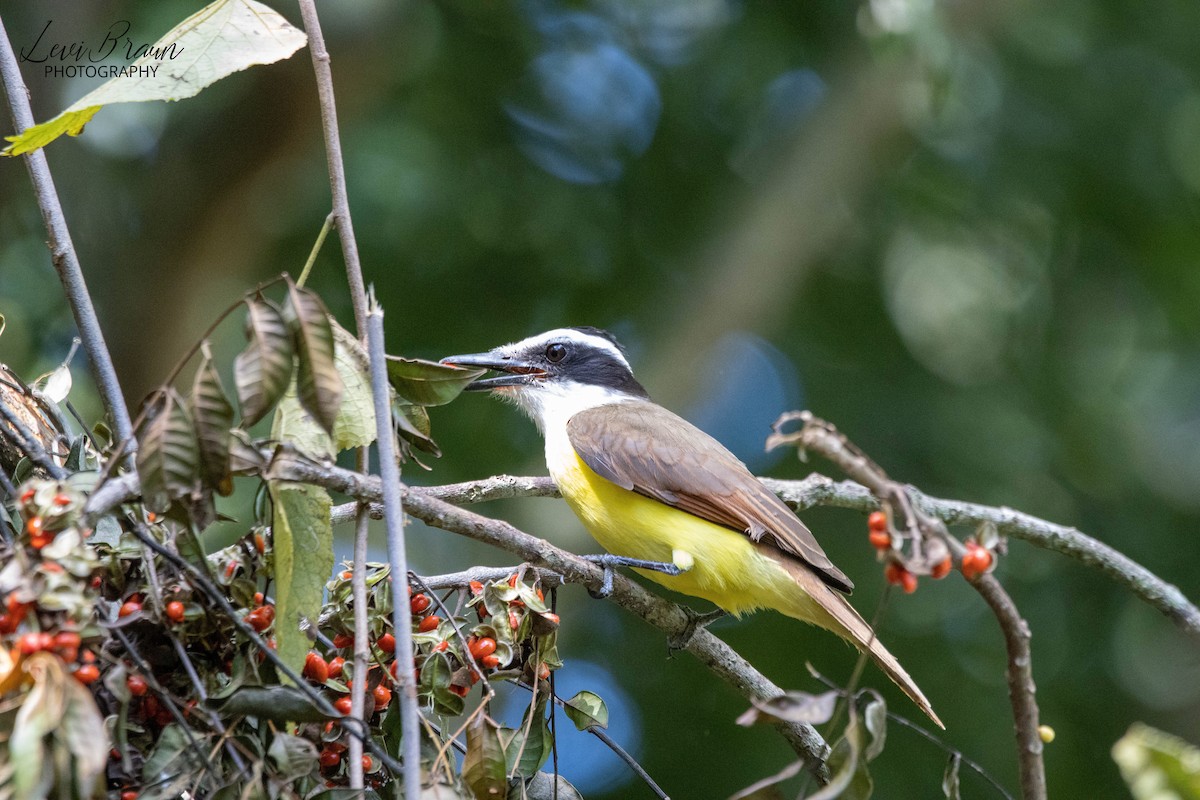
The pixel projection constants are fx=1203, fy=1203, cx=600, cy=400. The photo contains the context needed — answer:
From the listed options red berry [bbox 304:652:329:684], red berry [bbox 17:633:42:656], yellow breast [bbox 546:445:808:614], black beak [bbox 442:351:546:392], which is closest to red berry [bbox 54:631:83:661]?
red berry [bbox 17:633:42:656]

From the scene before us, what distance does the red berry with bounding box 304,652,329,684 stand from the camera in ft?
8.58

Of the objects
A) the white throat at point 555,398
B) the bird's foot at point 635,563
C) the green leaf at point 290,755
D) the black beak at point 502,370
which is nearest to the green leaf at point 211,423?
the green leaf at point 290,755

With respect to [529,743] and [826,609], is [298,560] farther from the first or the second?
[826,609]

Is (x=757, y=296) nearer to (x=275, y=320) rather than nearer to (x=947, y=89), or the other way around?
(x=947, y=89)

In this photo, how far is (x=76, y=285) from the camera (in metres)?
2.84

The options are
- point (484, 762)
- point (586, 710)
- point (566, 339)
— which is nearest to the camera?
point (484, 762)

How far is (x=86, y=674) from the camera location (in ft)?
6.44

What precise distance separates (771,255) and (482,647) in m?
5.35

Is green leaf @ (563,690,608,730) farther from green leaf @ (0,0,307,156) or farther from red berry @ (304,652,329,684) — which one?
green leaf @ (0,0,307,156)

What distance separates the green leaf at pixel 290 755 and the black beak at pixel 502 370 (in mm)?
3065

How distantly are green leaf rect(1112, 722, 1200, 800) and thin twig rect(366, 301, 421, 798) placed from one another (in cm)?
104

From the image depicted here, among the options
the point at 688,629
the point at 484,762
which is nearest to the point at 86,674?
the point at 484,762

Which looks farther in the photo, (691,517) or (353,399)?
(691,517)

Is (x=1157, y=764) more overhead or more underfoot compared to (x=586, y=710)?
more overhead
